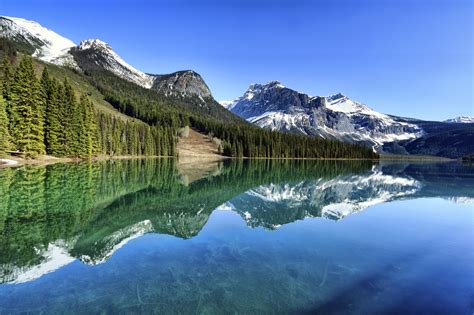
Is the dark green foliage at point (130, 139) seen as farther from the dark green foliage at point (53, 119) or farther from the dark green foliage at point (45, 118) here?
the dark green foliage at point (53, 119)

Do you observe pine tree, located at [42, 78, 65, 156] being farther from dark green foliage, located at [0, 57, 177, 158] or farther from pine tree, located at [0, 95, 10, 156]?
pine tree, located at [0, 95, 10, 156]

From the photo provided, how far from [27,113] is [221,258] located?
63387 millimetres

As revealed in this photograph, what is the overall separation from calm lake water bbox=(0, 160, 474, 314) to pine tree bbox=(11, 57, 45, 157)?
3798 cm

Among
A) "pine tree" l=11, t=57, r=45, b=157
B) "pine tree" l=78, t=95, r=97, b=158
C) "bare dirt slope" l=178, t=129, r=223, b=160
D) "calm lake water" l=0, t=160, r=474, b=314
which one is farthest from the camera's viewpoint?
"bare dirt slope" l=178, t=129, r=223, b=160

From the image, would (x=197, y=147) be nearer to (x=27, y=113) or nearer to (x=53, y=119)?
(x=53, y=119)

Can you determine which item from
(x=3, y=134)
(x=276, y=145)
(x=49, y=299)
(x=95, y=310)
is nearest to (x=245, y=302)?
(x=95, y=310)

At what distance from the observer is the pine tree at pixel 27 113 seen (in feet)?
194

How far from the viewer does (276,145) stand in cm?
16938

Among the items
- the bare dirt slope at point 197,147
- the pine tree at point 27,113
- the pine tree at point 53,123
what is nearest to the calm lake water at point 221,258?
the pine tree at point 27,113

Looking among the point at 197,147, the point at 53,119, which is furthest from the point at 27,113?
the point at 197,147

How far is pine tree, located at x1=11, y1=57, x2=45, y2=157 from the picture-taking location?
194 ft

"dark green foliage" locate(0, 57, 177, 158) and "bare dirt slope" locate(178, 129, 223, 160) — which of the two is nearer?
"dark green foliage" locate(0, 57, 177, 158)

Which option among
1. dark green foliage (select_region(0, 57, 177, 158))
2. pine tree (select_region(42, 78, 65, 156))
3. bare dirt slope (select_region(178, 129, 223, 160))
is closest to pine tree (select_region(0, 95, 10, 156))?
dark green foliage (select_region(0, 57, 177, 158))

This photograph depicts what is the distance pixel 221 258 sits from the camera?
1505 centimetres
